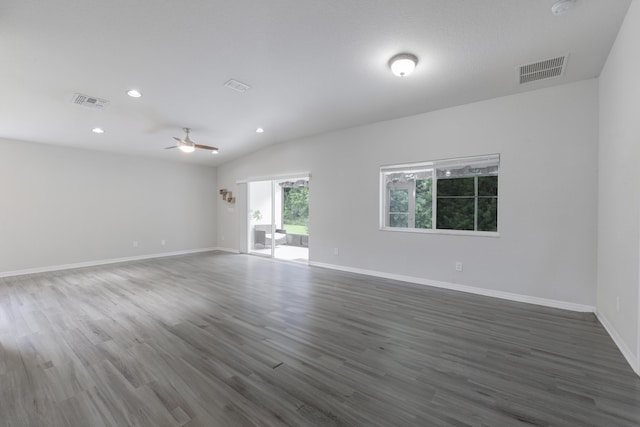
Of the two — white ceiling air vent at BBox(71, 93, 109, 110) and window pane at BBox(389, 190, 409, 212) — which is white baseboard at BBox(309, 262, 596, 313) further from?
white ceiling air vent at BBox(71, 93, 109, 110)

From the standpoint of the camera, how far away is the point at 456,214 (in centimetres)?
443

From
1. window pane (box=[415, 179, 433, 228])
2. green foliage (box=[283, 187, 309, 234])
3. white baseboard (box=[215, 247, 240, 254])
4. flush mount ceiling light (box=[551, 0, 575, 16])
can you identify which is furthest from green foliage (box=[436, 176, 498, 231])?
white baseboard (box=[215, 247, 240, 254])

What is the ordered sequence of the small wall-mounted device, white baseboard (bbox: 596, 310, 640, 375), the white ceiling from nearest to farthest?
white baseboard (bbox: 596, 310, 640, 375) < the white ceiling < the small wall-mounted device

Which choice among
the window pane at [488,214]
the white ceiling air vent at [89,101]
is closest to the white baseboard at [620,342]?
the window pane at [488,214]

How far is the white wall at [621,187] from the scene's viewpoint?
225 cm

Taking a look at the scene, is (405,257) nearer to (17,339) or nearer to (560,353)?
(560,353)

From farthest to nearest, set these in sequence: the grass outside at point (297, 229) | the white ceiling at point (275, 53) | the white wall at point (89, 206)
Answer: the grass outside at point (297, 229) < the white wall at point (89, 206) < the white ceiling at point (275, 53)

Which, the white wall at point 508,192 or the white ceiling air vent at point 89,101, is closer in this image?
the white wall at point 508,192

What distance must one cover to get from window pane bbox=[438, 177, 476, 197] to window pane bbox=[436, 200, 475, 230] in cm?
10

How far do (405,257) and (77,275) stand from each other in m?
6.41

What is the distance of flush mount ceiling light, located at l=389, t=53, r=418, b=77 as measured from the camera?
3.07 metres

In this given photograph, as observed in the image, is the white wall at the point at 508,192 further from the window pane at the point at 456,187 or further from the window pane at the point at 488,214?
the window pane at the point at 456,187

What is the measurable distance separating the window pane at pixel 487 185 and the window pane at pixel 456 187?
10 cm

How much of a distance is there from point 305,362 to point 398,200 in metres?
3.56
